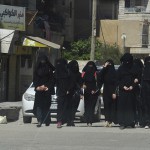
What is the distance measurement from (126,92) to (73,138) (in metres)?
2.76

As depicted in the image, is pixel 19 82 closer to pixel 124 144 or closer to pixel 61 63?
pixel 61 63

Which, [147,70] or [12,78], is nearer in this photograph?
[147,70]

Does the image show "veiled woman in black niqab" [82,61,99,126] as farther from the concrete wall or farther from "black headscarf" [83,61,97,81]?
the concrete wall

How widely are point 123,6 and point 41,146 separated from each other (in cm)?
5040

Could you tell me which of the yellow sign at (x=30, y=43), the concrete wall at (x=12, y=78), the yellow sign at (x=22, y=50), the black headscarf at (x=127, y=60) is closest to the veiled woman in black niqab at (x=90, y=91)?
the black headscarf at (x=127, y=60)

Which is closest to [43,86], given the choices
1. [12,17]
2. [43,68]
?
[43,68]

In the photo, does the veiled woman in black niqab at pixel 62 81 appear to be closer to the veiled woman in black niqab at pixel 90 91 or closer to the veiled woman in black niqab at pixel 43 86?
the veiled woman in black niqab at pixel 43 86

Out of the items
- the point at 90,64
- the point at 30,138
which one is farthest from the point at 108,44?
the point at 30,138

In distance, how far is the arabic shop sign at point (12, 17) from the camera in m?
31.1

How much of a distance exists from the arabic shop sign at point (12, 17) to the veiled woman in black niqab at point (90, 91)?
15141 mm

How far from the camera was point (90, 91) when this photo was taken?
16422 millimetres

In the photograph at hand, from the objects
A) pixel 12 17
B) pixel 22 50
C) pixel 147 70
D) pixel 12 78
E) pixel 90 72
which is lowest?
pixel 12 78

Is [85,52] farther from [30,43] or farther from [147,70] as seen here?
[147,70]

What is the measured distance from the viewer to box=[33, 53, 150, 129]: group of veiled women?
1551cm
